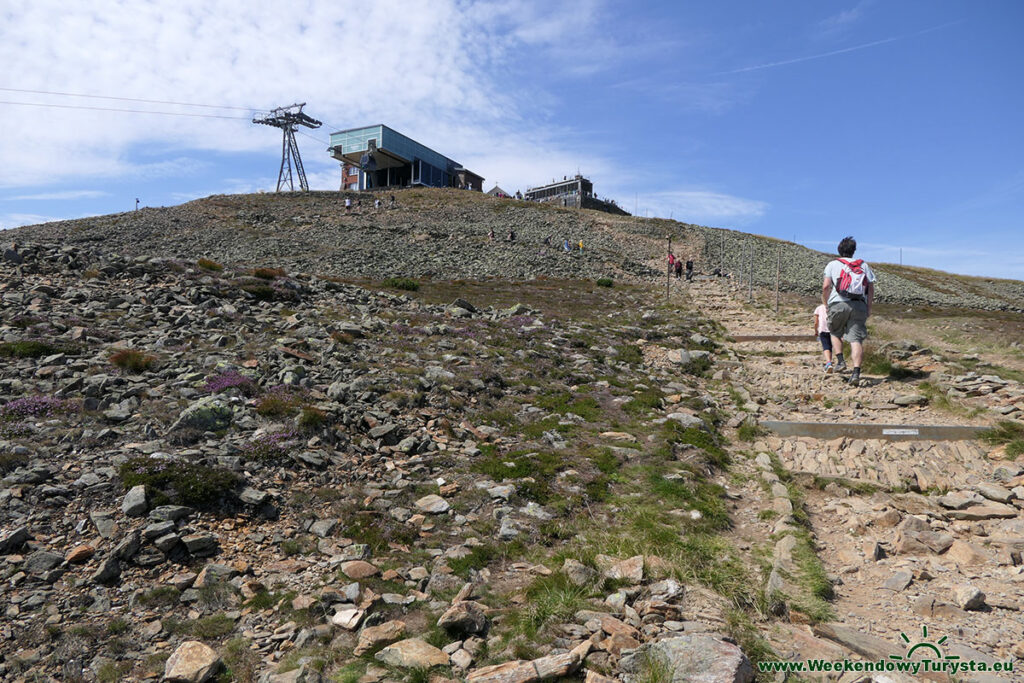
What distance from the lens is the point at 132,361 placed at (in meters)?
11.9

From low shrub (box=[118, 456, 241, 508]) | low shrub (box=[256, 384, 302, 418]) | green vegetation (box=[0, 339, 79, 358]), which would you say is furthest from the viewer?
green vegetation (box=[0, 339, 79, 358])

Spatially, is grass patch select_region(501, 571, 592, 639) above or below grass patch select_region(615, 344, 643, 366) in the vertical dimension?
below

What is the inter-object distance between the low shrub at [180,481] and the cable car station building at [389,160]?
85317 mm

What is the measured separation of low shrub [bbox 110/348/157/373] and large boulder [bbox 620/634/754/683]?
12.2 meters

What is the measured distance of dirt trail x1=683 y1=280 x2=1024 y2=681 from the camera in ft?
15.5

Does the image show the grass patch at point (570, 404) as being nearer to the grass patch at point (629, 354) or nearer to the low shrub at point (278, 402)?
the grass patch at point (629, 354)

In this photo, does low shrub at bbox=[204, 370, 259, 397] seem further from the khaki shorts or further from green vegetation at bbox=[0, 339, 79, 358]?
the khaki shorts

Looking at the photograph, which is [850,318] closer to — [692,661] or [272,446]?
[692,661]

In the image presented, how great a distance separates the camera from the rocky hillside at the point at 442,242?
150 feet

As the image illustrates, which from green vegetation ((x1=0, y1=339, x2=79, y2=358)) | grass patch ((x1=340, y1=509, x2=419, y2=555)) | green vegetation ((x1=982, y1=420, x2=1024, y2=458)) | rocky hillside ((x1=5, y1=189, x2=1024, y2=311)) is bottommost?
grass patch ((x1=340, y1=509, x2=419, y2=555))

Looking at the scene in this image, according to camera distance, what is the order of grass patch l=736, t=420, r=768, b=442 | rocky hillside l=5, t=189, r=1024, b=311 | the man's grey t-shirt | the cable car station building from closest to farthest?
grass patch l=736, t=420, r=768, b=442
the man's grey t-shirt
rocky hillside l=5, t=189, r=1024, b=311
the cable car station building

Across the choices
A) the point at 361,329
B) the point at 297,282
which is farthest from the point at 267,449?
the point at 297,282

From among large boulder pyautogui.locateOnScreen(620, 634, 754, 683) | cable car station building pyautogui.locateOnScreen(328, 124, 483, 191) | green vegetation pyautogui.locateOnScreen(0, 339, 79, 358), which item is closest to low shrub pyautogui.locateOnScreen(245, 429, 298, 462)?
green vegetation pyautogui.locateOnScreen(0, 339, 79, 358)

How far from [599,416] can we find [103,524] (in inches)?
365
